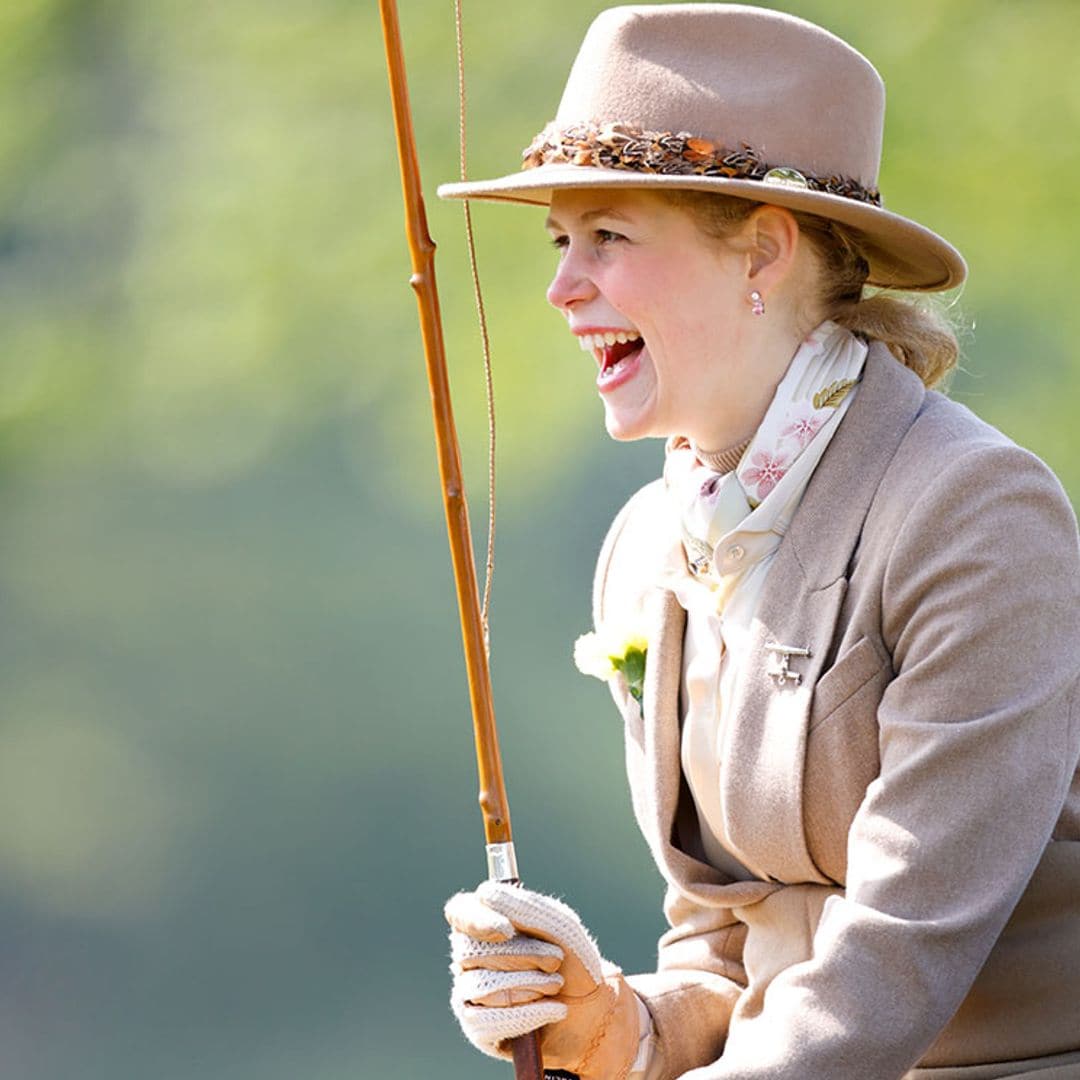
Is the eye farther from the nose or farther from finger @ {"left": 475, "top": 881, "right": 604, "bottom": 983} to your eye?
finger @ {"left": 475, "top": 881, "right": 604, "bottom": 983}

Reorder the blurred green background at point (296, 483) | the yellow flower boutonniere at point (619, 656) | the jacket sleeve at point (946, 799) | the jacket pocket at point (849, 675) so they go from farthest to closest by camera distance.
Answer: the blurred green background at point (296, 483), the yellow flower boutonniere at point (619, 656), the jacket pocket at point (849, 675), the jacket sleeve at point (946, 799)

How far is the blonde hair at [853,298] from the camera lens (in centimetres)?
208

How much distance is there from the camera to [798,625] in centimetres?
199

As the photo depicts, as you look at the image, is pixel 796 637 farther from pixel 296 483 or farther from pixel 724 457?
pixel 296 483

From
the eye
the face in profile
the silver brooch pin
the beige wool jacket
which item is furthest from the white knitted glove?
the eye

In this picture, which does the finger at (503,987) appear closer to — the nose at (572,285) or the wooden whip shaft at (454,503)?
the wooden whip shaft at (454,503)

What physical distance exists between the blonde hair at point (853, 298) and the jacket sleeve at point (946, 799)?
328mm

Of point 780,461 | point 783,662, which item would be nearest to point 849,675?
point 783,662

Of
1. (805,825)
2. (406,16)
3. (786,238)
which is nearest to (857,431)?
(786,238)

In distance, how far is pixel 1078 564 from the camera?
1903mm

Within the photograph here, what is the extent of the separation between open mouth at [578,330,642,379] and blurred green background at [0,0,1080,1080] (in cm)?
159

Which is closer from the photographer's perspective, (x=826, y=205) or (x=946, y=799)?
(x=946, y=799)

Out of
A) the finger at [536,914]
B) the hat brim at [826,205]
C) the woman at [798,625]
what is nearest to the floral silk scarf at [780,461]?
the woman at [798,625]

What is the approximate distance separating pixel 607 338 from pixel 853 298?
0.96ft
